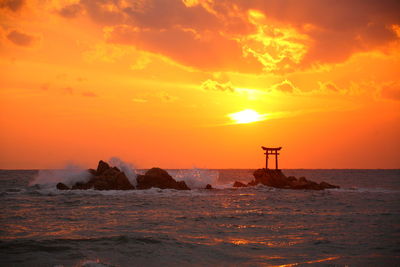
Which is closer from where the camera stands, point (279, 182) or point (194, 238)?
point (194, 238)

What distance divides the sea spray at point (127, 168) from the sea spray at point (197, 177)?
9.45 metres

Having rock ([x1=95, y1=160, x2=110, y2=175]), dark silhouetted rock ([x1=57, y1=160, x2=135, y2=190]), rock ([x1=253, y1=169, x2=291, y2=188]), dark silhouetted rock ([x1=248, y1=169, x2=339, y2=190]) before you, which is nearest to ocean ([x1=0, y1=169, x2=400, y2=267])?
dark silhouetted rock ([x1=57, y1=160, x2=135, y2=190])

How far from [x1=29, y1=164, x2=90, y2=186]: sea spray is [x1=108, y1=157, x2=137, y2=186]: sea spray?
3919 millimetres

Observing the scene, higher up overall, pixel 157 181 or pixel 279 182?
pixel 157 181

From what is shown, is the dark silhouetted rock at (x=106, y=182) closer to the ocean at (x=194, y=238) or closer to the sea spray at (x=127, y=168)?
the sea spray at (x=127, y=168)

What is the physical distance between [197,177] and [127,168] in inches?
461

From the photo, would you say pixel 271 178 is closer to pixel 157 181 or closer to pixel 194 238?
pixel 157 181

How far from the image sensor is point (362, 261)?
419 inches

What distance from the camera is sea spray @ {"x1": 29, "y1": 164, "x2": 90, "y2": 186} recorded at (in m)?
41.5

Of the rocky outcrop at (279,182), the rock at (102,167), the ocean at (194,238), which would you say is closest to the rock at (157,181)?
the rock at (102,167)

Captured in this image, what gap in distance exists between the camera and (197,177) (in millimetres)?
51719

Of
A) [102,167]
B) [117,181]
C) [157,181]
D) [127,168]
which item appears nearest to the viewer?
[117,181]

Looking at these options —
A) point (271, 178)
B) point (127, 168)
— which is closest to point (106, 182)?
point (127, 168)

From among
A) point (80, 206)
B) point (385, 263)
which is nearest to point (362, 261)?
point (385, 263)
